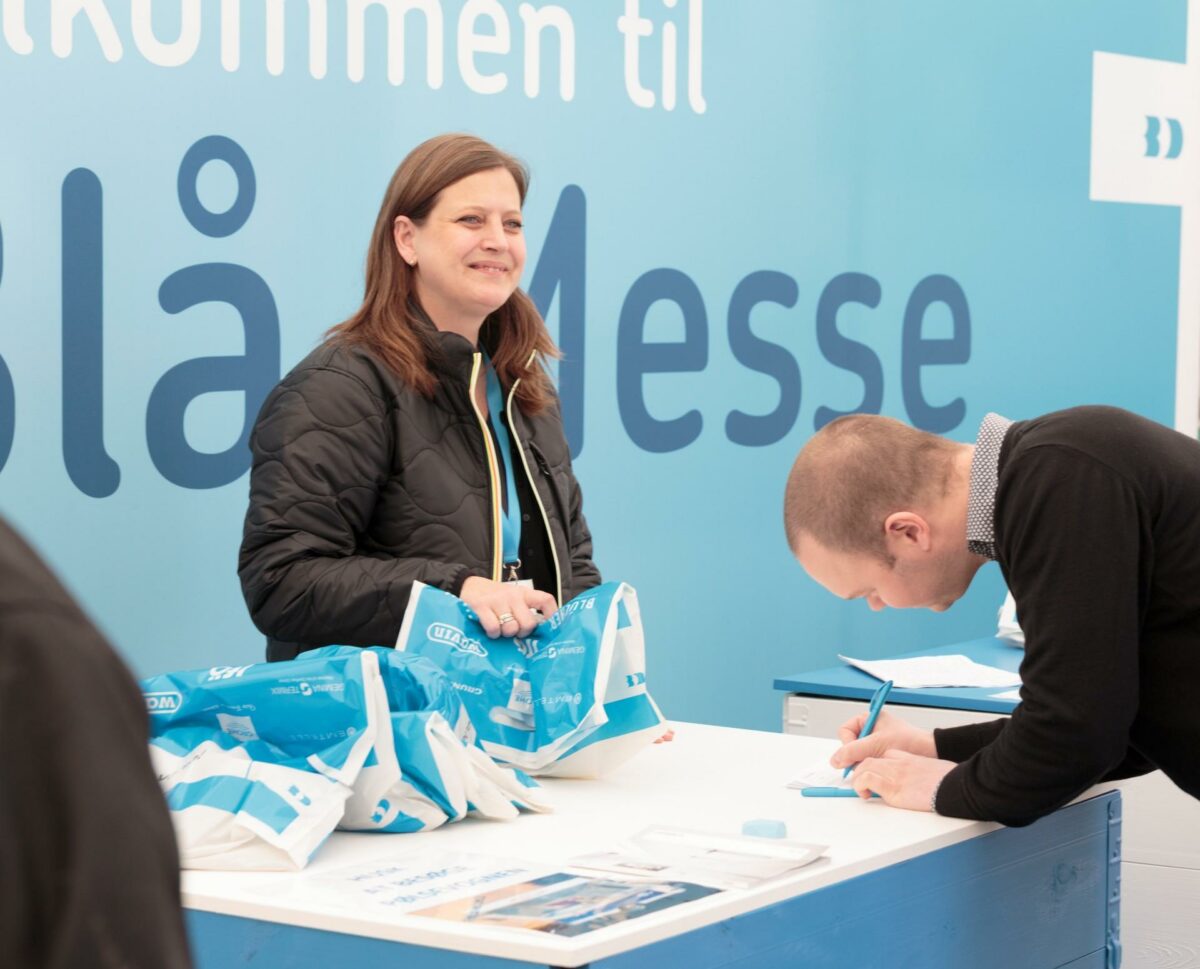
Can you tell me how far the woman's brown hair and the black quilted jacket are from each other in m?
0.09

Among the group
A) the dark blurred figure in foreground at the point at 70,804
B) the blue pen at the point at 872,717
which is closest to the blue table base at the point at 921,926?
the blue pen at the point at 872,717

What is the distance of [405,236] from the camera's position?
267 centimetres

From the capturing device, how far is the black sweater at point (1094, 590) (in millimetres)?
1744

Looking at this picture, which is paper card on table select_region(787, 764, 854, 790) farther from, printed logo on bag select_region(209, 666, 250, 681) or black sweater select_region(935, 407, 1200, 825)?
printed logo on bag select_region(209, 666, 250, 681)

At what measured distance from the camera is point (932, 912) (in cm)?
185

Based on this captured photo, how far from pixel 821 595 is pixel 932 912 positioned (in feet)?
9.78

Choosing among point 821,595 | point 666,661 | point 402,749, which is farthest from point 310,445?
point 821,595

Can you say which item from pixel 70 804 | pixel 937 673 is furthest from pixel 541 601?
pixel 70 804

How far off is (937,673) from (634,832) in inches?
55.6

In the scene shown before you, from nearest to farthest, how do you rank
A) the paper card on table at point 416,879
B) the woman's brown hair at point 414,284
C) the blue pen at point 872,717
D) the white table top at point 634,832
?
the white table top at point 634,832, the paper card on table at point 416,879, the blue pen at point 872,717, the woman's brown hair at point 414,284

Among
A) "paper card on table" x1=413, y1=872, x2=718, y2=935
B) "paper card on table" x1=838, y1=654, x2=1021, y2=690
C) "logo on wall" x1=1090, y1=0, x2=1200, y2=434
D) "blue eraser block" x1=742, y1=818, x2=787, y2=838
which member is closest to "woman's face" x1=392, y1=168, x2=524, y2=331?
"paper card on table" x1=838, y1=654, x2=1021, y2=690

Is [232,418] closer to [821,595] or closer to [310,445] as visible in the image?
[310,445]

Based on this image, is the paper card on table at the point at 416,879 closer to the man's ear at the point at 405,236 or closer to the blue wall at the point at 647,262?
the man's ear at the point at 405,236

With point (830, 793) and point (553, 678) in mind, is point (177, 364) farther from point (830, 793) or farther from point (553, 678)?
point (830, 793)
